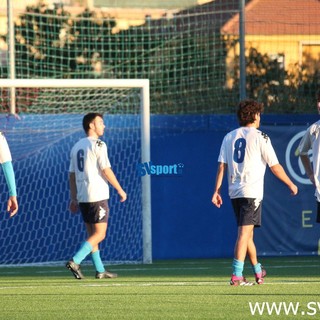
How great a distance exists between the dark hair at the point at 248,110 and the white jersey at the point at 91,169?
209 centimetres

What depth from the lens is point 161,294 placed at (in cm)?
1143

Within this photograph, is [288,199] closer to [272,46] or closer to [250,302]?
[272,46]

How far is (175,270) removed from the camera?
15.3m

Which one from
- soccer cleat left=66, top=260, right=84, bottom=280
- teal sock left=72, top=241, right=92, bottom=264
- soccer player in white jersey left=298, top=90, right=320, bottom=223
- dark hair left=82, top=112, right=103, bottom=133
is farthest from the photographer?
dark hair left=82, top=112, right=103, bottom=133

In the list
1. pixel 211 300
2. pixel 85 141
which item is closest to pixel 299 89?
pixel 85 141

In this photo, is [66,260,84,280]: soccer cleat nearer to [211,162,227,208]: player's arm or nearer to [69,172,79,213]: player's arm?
[69,172,79,213]: player's arm

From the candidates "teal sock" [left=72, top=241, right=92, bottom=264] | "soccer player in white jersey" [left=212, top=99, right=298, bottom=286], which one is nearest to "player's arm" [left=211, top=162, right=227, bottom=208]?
"soccer player in white jersey" [left=212, top=99, right=298, bottom=286]

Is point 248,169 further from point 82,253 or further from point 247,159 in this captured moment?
point 82,253

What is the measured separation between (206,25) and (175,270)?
6182 mm

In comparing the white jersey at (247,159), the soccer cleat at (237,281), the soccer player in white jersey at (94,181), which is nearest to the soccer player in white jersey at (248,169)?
the white jersey at (247,159)

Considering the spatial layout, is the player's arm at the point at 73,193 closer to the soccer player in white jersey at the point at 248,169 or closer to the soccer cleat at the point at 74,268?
the soccer cleat at the point at 74,268

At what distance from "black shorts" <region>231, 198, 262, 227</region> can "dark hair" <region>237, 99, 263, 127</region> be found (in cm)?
82

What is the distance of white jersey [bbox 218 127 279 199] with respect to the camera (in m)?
12.5

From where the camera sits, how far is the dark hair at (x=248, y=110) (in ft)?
41.0
